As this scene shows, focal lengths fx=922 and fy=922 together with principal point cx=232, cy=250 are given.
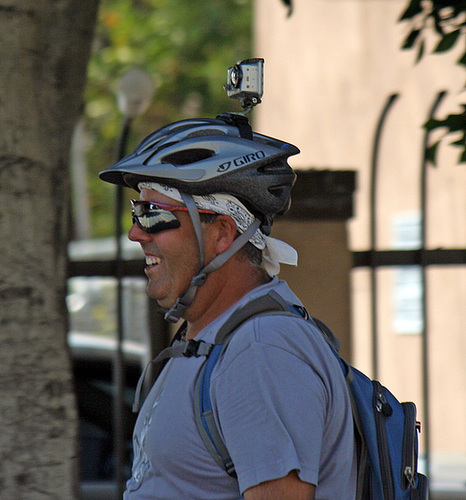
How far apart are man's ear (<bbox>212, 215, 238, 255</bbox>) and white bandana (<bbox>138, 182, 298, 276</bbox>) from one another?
0.04 feet

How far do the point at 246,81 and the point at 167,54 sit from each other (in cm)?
1416

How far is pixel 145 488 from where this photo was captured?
1.72 meters

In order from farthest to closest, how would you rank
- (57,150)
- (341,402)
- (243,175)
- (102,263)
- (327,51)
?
(327,51)
(102,263)
(57,150)
(243,175)
(341,402)

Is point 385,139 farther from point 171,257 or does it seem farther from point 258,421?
point 258,421

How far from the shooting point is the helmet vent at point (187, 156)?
193 cm

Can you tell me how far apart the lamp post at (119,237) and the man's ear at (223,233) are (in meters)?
1.87

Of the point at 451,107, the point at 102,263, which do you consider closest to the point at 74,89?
the point at 102,263

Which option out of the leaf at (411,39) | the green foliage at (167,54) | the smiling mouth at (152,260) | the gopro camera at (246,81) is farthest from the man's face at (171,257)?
the green foliage at (167,54)

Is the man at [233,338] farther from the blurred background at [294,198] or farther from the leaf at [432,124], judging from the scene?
the leaf at [432,124]

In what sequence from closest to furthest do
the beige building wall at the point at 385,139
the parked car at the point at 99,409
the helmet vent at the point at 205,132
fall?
1. the helmet vent at the point at 205,132
2. the parked car at the point at 99,409
3. the beige building wall at the point at 385,139

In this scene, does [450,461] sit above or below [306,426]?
below

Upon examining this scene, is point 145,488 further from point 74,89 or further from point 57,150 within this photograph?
point 74,89

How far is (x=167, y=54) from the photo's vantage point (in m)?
15.8

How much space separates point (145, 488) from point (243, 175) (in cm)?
66
